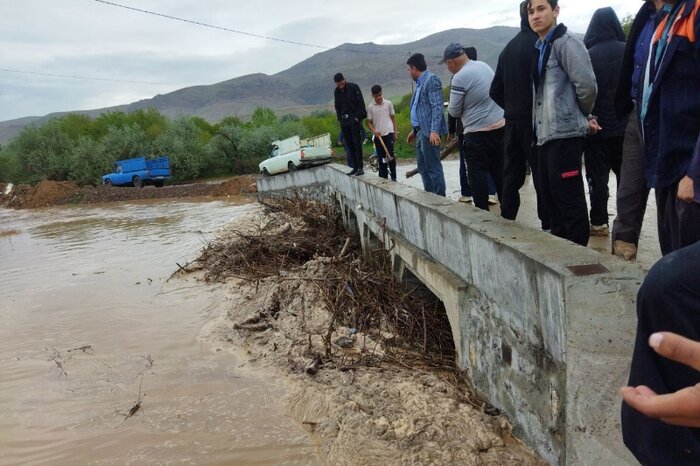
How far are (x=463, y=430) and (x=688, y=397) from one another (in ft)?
7.42

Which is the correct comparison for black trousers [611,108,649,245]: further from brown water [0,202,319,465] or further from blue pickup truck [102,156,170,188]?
blue pickup truck [102,156,170,188]

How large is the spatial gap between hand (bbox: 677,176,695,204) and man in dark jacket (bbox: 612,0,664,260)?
2.26 ft

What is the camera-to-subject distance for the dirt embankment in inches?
1066

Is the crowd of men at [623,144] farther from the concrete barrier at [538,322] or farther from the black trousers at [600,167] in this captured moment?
the concrete barrier at [538,322]

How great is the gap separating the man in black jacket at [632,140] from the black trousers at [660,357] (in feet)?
5.05

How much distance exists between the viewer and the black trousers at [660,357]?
1.24 meters

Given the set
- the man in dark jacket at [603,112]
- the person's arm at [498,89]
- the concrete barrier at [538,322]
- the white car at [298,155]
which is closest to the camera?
the concrete barrier at [538,322]

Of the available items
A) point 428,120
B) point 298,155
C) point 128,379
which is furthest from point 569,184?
point 298,155

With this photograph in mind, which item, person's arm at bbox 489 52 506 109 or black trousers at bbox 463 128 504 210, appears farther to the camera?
black trousers at bbox 463 128 504 210

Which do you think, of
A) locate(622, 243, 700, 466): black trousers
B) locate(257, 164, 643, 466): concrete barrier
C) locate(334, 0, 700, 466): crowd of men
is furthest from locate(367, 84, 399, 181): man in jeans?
locate(622, 243, 700, 466): black trousers

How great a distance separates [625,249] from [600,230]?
124 cm

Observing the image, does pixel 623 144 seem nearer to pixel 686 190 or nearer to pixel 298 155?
pixel 686 190

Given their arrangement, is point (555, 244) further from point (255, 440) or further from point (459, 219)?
point (255, 440)

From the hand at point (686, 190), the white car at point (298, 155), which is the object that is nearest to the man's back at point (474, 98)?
the hand at point (686, 190)
